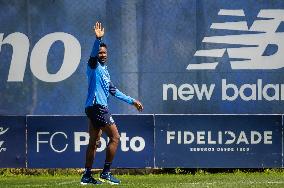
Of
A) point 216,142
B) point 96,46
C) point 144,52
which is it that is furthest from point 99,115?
point 216,142

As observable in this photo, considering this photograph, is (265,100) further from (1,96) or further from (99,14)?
(1,96)

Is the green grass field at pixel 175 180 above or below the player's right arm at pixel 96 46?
below

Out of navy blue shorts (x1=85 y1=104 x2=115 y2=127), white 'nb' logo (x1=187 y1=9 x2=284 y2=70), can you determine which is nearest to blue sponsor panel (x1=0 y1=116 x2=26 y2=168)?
navy blue shorts (x1=85 y1=104 x2=115 y2=127)

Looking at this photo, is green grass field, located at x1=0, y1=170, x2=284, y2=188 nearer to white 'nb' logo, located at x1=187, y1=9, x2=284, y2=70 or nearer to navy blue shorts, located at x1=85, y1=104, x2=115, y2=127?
navy blue shorts, located at x1=85, y1=104, x2=115, y2=127

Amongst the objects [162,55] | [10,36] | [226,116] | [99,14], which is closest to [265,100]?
[226,116]

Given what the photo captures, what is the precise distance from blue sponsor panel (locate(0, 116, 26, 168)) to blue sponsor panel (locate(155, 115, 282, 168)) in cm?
224

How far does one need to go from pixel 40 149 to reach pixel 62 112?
717mm

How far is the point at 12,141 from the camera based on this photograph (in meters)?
13.6

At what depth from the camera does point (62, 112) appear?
44.7 ft

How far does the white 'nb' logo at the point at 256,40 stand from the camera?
13469mm

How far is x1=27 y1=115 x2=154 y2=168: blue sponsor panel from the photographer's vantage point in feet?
44.3

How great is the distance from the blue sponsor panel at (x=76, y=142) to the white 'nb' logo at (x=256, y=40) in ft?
5.85

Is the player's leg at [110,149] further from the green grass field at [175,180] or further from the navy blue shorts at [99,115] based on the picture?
the green grass field at [175,180]

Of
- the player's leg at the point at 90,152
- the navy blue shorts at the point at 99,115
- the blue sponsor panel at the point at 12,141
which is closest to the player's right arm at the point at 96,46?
the navy blue shorts at the point at 99,115
